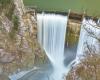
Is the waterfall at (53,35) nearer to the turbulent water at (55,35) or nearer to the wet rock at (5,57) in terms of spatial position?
the turbulent water at (55,35)

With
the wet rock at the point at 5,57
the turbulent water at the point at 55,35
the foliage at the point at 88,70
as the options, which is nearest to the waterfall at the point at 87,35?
the turbulent water at the point at 55,35

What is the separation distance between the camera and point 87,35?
9.35m

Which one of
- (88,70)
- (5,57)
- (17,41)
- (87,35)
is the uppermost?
(88,70)

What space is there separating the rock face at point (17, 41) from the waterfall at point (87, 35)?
119 centimetres

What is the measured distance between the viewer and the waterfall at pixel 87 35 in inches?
337

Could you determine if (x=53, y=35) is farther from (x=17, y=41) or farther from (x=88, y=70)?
(x=88, y=70)

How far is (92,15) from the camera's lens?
10711 millimetres

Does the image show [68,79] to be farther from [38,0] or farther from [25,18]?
[38,0]

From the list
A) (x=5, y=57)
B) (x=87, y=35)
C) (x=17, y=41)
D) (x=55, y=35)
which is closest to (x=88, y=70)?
(x=5, y=57)

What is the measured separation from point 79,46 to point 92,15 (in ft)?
4.27

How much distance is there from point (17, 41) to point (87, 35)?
200 cm

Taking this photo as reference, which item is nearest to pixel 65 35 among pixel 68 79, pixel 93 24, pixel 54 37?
pixel 54 37

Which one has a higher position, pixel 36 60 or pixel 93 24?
pixel 93 24

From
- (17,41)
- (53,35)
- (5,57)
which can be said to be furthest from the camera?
(53,35)
